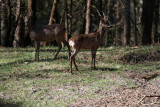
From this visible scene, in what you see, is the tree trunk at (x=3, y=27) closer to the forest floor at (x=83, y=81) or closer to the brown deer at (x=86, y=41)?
the forest floor at (x=83, y=81)

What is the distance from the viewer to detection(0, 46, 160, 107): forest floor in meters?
6.23

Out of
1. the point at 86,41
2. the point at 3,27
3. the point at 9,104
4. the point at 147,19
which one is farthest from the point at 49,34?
the point at 3,27

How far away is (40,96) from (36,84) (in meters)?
0.88

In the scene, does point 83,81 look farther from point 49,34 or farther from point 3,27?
point 3,27

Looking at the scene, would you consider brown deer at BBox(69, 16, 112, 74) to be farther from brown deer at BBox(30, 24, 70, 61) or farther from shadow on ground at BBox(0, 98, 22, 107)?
shadow on ground at BBox(0, 98, 22, 107)

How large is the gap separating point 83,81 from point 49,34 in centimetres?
367

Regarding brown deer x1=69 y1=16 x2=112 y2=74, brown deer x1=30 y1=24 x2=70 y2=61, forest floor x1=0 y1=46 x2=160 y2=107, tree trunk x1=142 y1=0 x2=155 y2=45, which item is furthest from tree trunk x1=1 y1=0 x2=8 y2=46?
brown deer x1=69 y1=16 x2=112 y2=74

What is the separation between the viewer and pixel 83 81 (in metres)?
7.61

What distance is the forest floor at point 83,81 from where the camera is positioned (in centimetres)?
623

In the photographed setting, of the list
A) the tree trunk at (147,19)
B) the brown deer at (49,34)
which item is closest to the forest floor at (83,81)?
the brown deer at (49,34)

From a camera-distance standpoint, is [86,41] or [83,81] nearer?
[83,81]

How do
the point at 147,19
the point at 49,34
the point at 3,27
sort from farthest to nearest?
the point at 3,27
the point at 147,19
the point at 49,34

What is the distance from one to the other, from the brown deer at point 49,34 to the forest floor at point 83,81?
1.68 ft

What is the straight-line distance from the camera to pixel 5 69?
9219 mm
